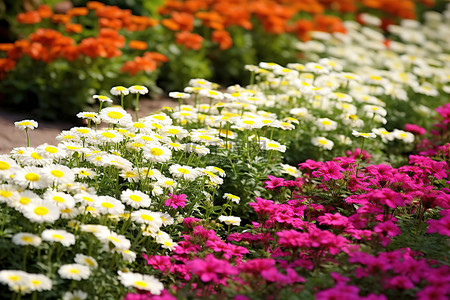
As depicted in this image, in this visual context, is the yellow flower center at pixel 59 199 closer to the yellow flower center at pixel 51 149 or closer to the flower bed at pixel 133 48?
the yellow flower center at pixel 51 149

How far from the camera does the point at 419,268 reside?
2.48 metres

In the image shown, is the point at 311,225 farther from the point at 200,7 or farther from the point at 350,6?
the point at 350,6

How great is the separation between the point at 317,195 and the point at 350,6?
260 inches

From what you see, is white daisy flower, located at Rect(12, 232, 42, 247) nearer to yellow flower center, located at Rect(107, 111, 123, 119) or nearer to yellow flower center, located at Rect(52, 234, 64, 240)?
yellow flower center, located at Rect(52, 234, 64, 240)

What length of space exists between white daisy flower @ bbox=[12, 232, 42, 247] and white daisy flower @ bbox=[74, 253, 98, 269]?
18 cm

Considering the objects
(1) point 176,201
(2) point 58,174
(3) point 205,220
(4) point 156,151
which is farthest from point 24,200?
(3) point 205,220

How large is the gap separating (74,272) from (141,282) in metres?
0.31

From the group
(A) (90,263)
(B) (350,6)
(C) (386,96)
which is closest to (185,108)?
(A) (90,263)

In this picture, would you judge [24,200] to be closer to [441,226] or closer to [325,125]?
[441,226]

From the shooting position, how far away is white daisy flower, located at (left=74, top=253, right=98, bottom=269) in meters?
2.50

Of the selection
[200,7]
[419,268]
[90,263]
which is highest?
→ [200,7]

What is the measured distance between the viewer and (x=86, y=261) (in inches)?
99.0

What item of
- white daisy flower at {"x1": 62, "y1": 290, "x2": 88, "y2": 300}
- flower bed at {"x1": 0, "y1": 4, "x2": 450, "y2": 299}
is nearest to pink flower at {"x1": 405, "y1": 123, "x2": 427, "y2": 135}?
flower bed at {"x1": 0, "y1": 4, "x2": 450, "y2": 299}

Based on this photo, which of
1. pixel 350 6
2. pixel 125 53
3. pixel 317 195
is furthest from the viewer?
pixel 350 6
